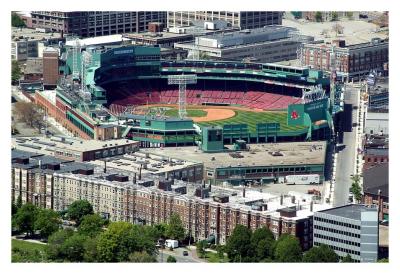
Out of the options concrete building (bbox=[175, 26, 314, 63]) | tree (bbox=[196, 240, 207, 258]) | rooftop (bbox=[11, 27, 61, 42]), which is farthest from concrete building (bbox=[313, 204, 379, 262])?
rooftop (bbox=[11, 27, 61, 42])

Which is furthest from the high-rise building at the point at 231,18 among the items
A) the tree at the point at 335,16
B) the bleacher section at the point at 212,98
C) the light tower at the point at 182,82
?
the light tower at the point at 182,82

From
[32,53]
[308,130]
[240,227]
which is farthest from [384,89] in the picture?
[240,227]

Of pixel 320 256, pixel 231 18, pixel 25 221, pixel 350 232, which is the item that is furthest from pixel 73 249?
pixel 231 18

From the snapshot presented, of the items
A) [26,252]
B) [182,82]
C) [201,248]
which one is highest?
[182,82]

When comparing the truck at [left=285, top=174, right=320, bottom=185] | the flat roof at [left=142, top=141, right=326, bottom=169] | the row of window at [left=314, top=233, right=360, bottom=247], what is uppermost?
the flat roof at [left=142, top=141, right=326, bottom=169]

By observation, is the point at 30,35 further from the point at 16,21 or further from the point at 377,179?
the point at 377,179

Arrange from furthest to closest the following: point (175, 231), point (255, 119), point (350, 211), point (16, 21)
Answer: point (16, 21), point (255, 119), point (175, 231), point (350, 211)

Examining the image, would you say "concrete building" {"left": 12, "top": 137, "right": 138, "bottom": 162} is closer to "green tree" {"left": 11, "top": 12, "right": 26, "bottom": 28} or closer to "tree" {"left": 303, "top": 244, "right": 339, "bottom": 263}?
"tree" {"left": 303, "top": 244, "right": 339, "bottom": 263}
